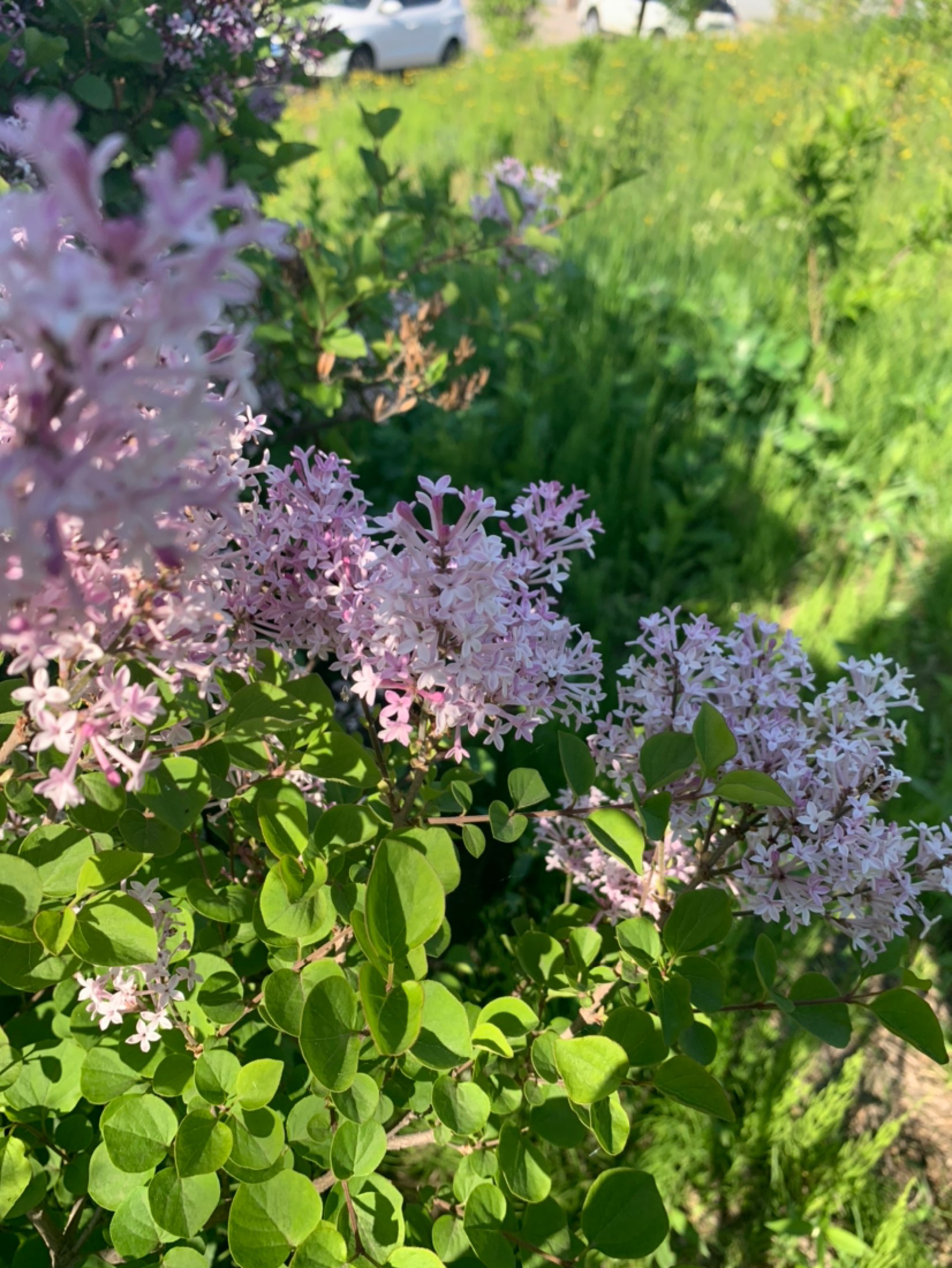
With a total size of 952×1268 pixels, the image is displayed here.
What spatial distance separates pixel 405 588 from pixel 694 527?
2.66 meters

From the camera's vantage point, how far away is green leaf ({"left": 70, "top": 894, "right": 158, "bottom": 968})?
74 centimetres

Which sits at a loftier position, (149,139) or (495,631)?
(149,139)

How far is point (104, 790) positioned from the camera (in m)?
0.68

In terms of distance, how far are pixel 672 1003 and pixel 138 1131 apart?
480 millimetres

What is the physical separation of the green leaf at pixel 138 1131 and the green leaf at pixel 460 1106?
23 cm

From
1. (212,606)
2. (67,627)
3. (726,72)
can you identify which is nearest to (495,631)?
(212,606)

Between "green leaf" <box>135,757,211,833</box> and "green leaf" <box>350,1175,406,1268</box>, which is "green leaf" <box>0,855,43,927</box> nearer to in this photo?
"green leaf" <box>135,757,211,833</box>

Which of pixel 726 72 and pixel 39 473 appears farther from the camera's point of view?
pixel 726 72

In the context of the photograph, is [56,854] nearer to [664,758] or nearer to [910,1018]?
[664,758]

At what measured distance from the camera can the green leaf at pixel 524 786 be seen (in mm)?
904

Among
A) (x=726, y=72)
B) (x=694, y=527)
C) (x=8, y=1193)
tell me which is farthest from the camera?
(x=726, y=72)

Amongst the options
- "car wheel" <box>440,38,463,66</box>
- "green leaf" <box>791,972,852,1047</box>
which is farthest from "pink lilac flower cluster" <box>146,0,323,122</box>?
"car wheel" <box>440,38,463,66</box>

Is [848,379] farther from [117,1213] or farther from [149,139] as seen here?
[117,1213]

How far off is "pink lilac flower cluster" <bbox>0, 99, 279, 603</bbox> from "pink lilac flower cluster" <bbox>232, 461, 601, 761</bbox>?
0.27 meters
